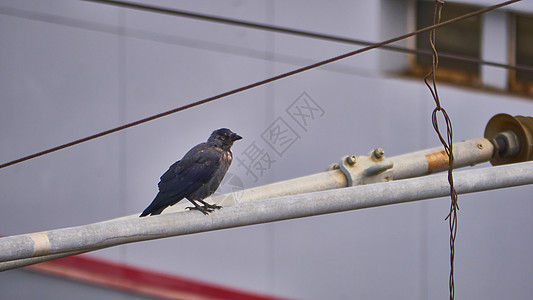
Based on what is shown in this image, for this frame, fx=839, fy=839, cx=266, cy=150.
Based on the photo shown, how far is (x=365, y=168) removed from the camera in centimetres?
393

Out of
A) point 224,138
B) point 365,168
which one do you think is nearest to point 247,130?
point 365,168

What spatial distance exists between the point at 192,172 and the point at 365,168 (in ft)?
2.97

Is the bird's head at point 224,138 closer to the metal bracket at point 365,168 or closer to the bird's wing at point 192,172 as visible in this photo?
the bird's wing at point 192,172

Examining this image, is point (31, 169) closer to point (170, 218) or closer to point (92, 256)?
point (92, 256)

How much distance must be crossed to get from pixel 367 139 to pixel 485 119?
1.07 m

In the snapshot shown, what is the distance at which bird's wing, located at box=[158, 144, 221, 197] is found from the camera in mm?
3383

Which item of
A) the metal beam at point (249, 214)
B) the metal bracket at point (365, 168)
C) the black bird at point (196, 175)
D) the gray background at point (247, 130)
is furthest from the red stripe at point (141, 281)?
the metal beam at point (249, 214)

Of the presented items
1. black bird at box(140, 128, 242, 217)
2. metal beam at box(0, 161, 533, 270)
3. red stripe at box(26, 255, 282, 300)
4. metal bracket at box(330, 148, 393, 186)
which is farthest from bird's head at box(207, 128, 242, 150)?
red stripe at box(26, 255, 282, 300)

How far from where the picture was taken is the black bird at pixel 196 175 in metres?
3.35

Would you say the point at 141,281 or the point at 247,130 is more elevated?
the point at 247,130

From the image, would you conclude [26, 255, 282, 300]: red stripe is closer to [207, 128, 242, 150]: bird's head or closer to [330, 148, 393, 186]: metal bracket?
[330, 148, 393, 186]: metal bracket

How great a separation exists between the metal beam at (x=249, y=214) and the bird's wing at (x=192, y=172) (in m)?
0.53

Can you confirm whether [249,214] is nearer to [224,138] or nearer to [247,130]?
[224,138]

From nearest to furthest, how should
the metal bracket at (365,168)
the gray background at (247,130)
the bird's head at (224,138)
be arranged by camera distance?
the bird's head at (224,138) → the metal bracket at (365,168) → the gray background at (247,130)
